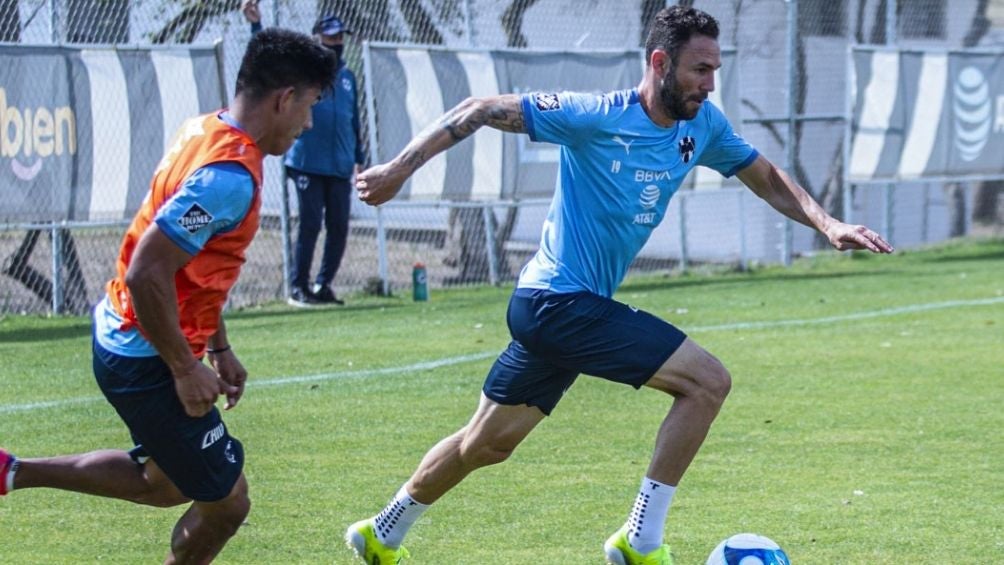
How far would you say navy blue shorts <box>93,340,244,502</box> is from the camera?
467 cm

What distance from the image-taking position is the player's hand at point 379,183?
532cm

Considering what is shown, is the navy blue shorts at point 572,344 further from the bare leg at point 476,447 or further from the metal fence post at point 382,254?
the metal fence post at point 382,254

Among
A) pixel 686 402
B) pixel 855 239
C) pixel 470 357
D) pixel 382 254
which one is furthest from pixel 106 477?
pixel 382 254

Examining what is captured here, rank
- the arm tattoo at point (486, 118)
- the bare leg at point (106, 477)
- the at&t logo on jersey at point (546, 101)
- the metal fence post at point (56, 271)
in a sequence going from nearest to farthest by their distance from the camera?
the bare leg at point (106, 477)
the arm tattoo at point (486, 118)
the at&t logo on jersey at point (546, 101)
the metal fence post at point (56, 271)

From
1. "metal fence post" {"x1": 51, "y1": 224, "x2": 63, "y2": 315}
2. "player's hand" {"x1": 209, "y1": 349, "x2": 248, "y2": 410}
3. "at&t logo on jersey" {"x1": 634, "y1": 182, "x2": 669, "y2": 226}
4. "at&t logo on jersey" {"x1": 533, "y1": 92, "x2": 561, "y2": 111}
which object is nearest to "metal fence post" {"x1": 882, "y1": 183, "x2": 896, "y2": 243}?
"metal fence post" {"x1": 51, "y1": 224, "x2": 63, "y2": 315}

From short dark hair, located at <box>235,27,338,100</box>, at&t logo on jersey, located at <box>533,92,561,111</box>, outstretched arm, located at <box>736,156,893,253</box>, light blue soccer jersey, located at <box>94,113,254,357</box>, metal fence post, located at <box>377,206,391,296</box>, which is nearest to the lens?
light blue soccer jersey, located at <box>94,113,254,357</box>

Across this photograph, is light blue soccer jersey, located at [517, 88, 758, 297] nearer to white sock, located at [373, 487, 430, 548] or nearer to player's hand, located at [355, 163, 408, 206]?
player's hand, located at [355, 163, 408, 206]

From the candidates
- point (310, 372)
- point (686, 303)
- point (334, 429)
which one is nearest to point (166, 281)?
point (334, 429)

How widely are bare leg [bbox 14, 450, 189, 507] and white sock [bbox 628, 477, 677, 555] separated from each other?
5.30 feet

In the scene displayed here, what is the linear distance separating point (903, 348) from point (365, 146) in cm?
586

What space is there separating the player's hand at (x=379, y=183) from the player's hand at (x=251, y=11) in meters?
7.75

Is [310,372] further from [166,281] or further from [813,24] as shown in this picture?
[813,24]

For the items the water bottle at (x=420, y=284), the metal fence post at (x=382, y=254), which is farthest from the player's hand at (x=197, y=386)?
the metal fence post at (x=382, y=254)

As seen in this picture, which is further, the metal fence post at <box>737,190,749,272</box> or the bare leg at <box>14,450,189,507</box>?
the metal fence post at <box>737,190,749,272</box>
